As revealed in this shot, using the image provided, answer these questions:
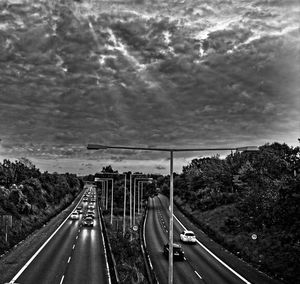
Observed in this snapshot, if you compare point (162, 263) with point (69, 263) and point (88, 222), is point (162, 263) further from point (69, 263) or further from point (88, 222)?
A: point (88, 222)

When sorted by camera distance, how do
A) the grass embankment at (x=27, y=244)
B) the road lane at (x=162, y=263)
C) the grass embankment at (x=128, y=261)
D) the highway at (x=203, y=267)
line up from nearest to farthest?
the grass embankment at (x=128, y=261)
the highway at (x=203, y=267)
the grass embankment at (x=27, y=244)
the road lane at (x=162, y=263)

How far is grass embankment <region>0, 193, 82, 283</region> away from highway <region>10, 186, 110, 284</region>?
96 centimetres

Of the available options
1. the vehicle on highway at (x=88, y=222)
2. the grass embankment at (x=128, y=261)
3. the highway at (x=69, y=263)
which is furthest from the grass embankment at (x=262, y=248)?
the vehicle on highway at (x=88, y=222)

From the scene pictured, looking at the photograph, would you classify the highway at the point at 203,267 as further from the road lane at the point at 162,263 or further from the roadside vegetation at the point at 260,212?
the roadside vegetation at the point at 260,212

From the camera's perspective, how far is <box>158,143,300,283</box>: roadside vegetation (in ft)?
96.8

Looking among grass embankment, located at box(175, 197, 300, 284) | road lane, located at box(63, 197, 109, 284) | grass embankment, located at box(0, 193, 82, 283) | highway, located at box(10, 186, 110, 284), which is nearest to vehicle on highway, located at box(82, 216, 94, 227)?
grass embankment, located at box(0, 193, 82, 283)

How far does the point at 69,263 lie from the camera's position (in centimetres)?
3388

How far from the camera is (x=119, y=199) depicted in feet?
339

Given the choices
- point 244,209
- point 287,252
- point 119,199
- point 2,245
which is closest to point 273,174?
point 244,209

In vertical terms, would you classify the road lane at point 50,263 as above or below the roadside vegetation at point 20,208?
below

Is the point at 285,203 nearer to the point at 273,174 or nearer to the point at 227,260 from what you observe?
the point at 227,260

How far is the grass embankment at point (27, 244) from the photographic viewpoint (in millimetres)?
30541

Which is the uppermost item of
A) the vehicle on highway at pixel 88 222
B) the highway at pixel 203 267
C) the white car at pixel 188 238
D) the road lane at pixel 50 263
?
the vehicle on highway at pixel 88 222

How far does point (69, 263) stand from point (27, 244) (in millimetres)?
11410
